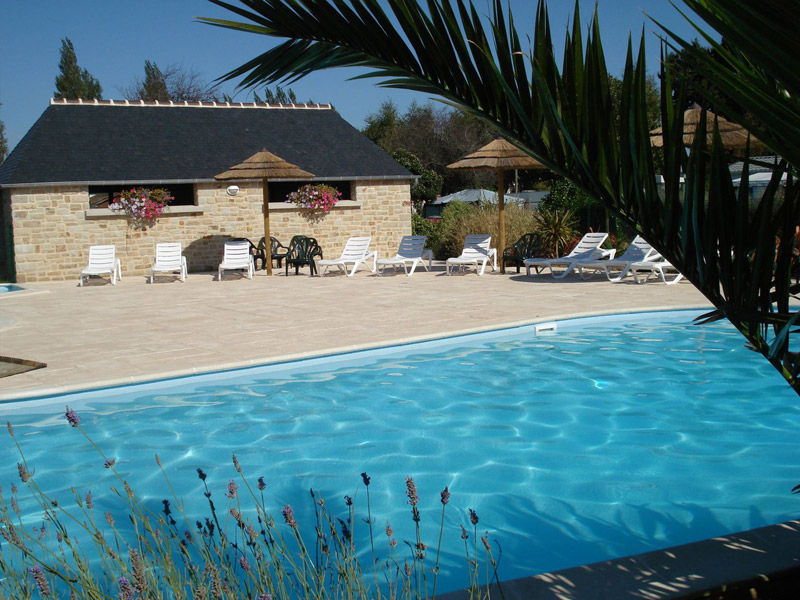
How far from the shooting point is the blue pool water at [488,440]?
188 inches

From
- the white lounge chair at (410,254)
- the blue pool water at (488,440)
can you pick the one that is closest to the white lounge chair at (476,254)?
the white lounge chair at (410,254)

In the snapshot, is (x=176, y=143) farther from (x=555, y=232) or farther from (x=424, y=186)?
(x=424, y=186)

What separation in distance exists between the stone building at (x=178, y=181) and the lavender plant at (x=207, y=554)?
14.8 m

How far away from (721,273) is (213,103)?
898 inches

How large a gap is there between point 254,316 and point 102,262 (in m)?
7.62

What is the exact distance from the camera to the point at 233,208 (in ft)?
67.3

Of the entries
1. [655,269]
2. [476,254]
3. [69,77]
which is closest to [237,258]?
[476,254]

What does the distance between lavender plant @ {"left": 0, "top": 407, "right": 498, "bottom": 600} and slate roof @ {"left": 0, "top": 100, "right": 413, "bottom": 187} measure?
608 inches

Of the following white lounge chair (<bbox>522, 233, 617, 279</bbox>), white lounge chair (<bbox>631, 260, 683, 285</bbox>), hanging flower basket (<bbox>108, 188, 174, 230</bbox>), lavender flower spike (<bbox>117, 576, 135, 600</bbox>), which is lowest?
lavender flower spike (<bbox>117, 576, 135, 600</bbox>)

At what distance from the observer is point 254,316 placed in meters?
10.9

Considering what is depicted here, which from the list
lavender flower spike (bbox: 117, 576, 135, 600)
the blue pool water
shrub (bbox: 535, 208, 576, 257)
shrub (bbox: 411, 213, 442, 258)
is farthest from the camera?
shrub (bbox: 411, 213, 442, 258)

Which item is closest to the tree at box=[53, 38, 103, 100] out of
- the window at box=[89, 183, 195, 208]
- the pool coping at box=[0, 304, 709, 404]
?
the window at box=[89, 183, 195, 208]

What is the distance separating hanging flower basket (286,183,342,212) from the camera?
2105 cm

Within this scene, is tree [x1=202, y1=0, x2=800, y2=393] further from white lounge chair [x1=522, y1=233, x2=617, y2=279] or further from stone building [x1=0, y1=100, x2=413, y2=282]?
stone building [x1=0, y1=100, x2=413, y2=282]
